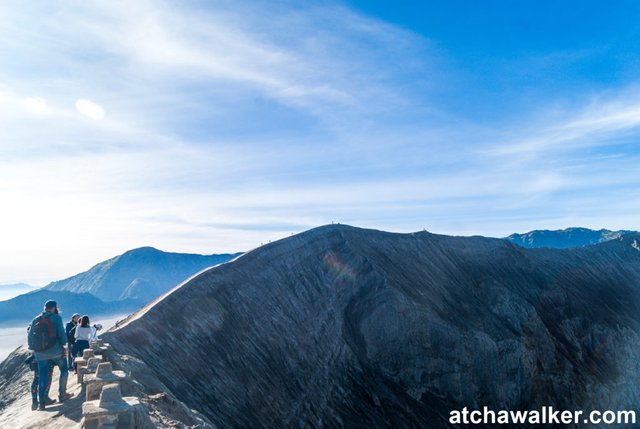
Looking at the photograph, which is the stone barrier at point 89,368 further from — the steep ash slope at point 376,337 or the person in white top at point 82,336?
the steep ash slope at point 376,337

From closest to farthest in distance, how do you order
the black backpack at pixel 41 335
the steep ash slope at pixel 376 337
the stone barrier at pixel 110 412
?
the stone barrier at pixel 110 412 → the black backpack at pixel 41 335 → the steep ash slope at pixel 376 337

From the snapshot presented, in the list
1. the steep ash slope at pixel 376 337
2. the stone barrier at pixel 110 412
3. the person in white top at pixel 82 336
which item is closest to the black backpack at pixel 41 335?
the person in white top at pixel 82 336

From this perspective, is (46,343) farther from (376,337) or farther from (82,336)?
(376,337)

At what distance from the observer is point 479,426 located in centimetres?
3647

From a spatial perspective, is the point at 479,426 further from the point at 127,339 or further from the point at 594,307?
the point at 594,307

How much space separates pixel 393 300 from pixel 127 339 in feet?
76.9

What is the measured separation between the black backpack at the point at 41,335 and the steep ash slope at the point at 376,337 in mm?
6631

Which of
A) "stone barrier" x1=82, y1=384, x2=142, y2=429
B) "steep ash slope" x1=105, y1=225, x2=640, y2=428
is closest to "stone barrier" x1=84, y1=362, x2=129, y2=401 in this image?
"stone barrier" x1=82, y1=384, x2=142, y2=429

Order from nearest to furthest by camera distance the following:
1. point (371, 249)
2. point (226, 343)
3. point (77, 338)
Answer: point (77, 338) < point (226, 343) < point (371, 249)

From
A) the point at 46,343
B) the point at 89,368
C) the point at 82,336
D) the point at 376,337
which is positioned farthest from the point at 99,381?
the point at 376,337

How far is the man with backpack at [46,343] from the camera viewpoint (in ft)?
41.2

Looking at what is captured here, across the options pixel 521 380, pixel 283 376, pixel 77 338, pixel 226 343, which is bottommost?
pixel 521 380

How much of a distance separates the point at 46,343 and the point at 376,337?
1098 inches

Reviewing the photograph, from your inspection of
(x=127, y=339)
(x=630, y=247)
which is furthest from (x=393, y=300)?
(x=630, y=247)
